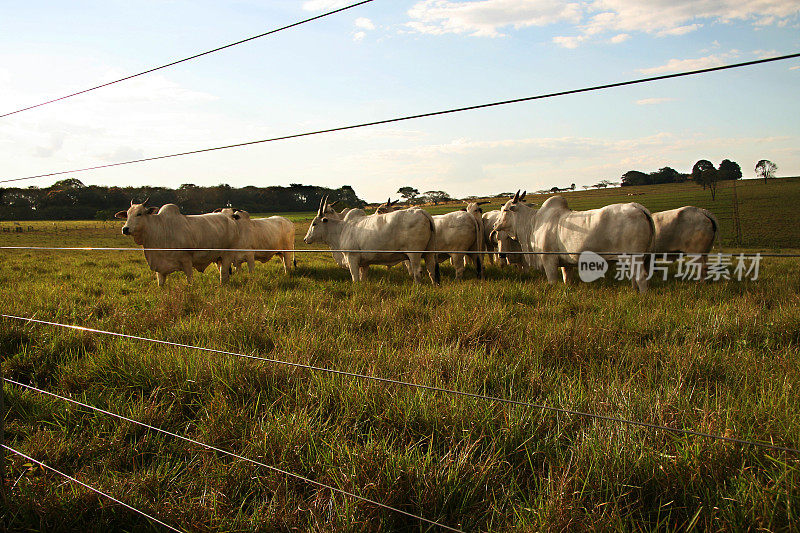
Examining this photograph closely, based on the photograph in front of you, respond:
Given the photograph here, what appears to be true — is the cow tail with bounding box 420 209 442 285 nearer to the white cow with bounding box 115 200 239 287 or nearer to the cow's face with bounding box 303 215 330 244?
the cow's face with bounding box 303 215 330 244

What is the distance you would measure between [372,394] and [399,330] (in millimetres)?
1880

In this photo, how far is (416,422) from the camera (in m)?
2.66

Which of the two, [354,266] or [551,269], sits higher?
[354,266]

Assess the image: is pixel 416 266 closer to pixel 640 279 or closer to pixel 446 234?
pixel 446 234

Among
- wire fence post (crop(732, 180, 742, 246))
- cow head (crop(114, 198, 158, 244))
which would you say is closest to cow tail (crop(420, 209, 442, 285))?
cow head (crop(114, 198, 158, 244))

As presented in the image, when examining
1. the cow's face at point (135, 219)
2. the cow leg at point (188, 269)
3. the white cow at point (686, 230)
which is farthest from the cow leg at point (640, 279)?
the cow's face at point (135, 219)

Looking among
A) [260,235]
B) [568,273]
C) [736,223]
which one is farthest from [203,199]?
[736,223]

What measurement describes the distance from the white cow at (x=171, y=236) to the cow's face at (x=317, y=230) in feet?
7.00

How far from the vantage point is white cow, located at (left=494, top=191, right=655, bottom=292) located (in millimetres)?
8477

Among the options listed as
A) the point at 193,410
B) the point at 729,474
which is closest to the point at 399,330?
the point at 193,410

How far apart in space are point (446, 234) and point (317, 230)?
3.22 meters

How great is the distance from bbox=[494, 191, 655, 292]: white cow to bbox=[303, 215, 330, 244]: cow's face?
4.48 metres

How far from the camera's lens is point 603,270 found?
30.4ft

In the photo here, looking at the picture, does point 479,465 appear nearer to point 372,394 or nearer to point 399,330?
point 372,394
